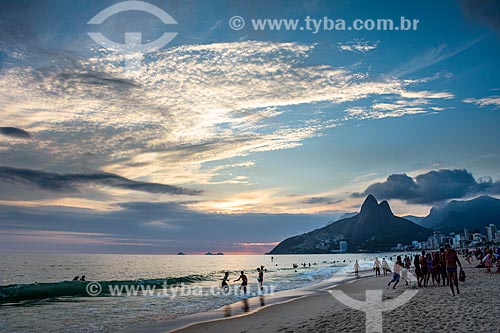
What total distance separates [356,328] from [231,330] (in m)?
5.57

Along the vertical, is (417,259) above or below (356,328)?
above

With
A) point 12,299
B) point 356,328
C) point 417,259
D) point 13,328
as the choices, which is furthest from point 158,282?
point 356,328

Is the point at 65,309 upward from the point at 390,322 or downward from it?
downward

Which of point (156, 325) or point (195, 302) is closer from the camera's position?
point (156, 325)

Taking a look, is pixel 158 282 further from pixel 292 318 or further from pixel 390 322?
pixel 390 322

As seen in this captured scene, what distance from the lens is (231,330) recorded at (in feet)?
51.7

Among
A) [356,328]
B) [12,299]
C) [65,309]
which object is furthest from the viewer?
[12,299]

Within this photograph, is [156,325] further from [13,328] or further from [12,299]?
[12,299]

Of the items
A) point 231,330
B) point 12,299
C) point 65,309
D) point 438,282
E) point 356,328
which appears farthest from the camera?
point 12,299

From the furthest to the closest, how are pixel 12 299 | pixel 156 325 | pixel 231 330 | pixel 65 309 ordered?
1. pixel 12 299
2. pixel 65 309
3. pixel 156 325
4. pixel 231 330

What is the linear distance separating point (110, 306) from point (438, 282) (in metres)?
21.7

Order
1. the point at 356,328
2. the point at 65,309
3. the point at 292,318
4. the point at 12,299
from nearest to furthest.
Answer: the point at 356,328, the point at 292,318, the point at 65,309, the point at 12,299

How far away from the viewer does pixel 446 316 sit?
12289mm

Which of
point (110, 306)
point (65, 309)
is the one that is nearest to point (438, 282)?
point (110, 306)
